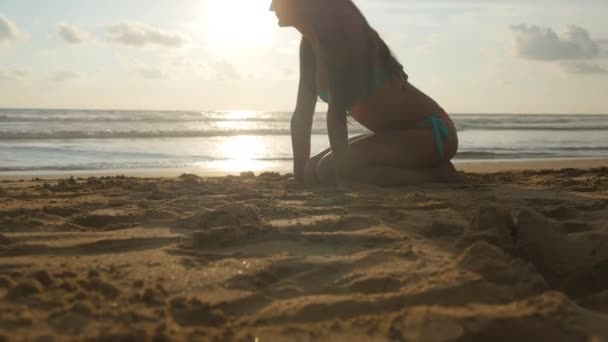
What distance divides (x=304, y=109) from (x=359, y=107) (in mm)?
437

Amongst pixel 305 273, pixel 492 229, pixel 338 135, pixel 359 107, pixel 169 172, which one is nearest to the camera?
pixel 305 273

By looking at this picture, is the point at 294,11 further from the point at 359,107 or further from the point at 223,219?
the point at 223,219

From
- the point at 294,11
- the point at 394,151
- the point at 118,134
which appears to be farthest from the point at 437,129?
the point at 118,134

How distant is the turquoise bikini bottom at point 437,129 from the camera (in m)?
3.89

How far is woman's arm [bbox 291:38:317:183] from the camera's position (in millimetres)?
3969

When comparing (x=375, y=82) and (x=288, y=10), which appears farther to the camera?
(x=375, y=82)

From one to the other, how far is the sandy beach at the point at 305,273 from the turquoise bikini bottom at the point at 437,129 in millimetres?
1099

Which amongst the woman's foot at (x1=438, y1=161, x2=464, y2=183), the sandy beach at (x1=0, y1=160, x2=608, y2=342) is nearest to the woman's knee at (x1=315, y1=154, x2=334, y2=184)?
the woman's foot at (x1=438, y1=161, x2=464, y2=183)

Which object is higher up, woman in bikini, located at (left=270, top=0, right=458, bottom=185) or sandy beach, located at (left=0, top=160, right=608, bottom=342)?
woman in bikini, located at (left=270, top=0, right=458, bottom=185)

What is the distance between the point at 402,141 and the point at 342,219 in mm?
1543

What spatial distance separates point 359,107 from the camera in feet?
12.6

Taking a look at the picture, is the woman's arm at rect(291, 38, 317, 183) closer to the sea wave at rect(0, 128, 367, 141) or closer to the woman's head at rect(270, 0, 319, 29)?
the woman's head at rect(270, 0, 319, 29)

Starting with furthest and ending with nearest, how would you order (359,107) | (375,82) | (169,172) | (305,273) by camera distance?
(169,172) → (359,107) → (375,82) → (305,273)

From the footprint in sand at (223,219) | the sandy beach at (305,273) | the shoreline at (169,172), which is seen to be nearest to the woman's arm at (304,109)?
the sandy beach at (305,273)
